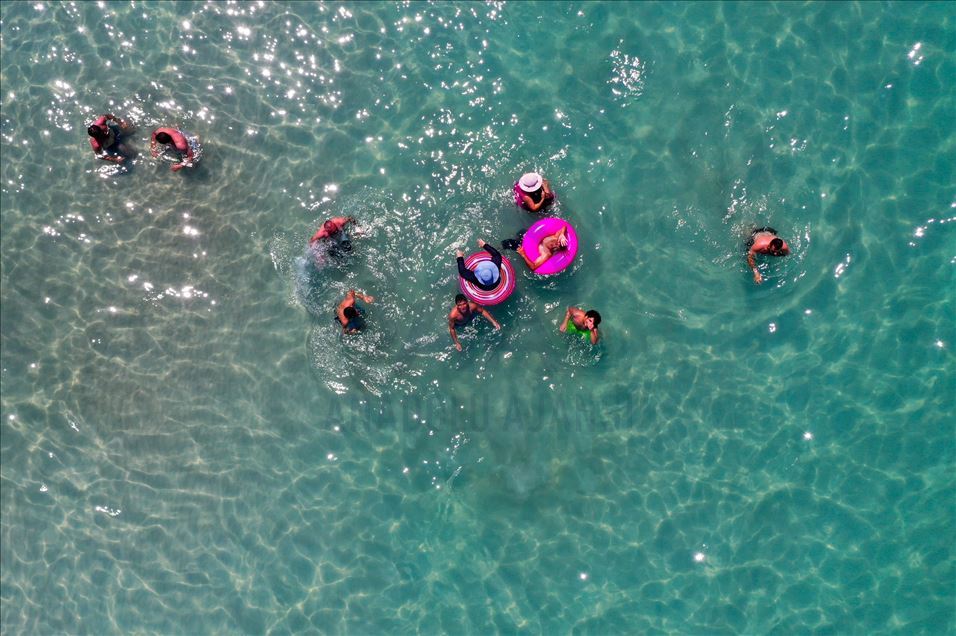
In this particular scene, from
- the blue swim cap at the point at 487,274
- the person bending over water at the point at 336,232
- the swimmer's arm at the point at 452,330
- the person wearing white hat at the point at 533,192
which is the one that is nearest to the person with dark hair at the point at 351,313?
the person bending over water at the point at 336,232

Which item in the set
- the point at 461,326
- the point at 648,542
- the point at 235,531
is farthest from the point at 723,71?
the point at 235,531

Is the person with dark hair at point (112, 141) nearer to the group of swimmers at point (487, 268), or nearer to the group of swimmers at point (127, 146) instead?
the group of swimmers at point (127, 146)

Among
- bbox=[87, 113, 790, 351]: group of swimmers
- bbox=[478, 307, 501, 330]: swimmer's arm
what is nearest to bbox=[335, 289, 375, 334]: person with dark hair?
bbox=[87, 113, 790, 351]: group of swimmers

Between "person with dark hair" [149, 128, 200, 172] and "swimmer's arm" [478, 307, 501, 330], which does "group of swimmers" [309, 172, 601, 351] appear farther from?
"person with dark hair" [149, 128, 200, 172]

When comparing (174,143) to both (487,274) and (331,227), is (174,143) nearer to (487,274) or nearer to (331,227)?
(331,227)

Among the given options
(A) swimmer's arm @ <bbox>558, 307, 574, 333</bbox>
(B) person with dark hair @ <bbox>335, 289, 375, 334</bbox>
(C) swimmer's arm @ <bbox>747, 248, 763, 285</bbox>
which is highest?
(C) swimmer's arm @ <bbox>747, 248, 763, 285</bbox>

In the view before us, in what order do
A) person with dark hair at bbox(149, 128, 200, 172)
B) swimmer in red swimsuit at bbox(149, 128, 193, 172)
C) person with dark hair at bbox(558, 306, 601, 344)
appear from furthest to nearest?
1. person with dark hair at bbox(149, 128, 200, 172)
2. swimmer in red swimsuit at bbox(149, 128, 193, 172)
3. person with dark hair at bbox(558, 306, 601, 344)
